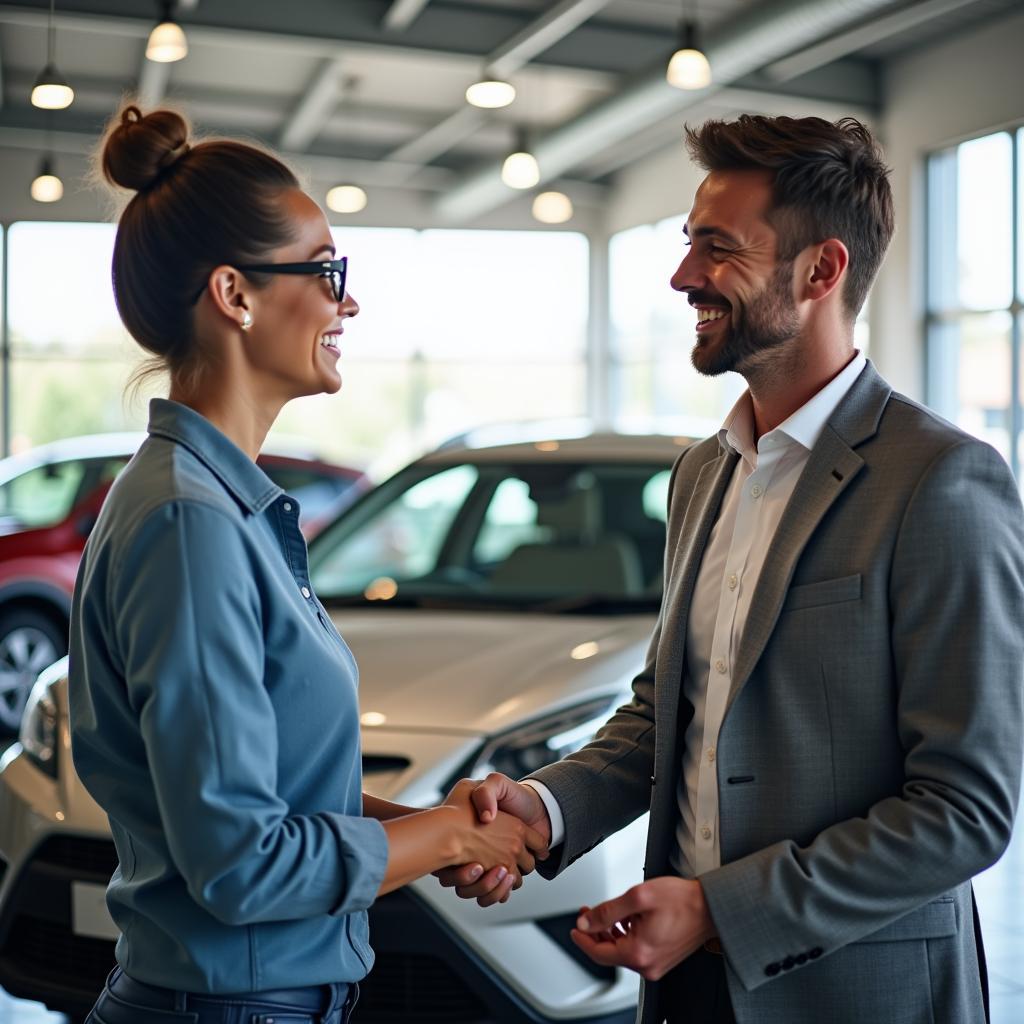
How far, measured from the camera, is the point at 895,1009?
1672 mm

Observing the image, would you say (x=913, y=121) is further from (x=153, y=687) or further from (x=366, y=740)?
(x=153, y=687)

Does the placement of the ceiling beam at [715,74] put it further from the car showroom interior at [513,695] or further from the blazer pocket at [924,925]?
the blazer pocket at [924,925]

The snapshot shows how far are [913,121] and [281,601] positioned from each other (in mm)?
11444

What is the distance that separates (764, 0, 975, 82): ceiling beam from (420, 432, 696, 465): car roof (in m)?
6.11

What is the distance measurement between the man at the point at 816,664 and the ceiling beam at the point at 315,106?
36.0ft

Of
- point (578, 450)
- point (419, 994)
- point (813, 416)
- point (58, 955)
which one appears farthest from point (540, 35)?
point (813, 416)

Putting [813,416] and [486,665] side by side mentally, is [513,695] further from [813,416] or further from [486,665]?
[813,416]

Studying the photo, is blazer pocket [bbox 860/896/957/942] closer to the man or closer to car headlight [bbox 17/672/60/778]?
the man

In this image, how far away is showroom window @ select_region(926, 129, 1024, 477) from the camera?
1091 centimetres

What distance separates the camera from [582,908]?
1.83 m

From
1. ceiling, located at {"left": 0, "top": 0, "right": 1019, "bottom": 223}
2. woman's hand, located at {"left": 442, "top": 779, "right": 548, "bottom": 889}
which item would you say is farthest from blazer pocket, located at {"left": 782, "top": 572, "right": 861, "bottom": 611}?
ceiling, located at {"left": 0, "top": 0, "right": 1019, "bottom": 223}

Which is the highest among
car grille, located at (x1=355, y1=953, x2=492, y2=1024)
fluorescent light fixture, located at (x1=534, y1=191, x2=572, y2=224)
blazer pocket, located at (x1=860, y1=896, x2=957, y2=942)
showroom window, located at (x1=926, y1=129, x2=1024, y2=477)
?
fluorescent light fixture, located at (x1=534, y1=191, x2=572, y2=224)

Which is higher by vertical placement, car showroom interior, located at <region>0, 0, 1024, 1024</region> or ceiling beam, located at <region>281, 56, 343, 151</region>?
ceiling beam, located at <region>281, 56, 343, 151</region>

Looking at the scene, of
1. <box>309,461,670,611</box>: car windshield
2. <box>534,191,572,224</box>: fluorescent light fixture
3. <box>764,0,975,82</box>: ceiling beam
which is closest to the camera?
<box>309,461,670,611</box>: car windshield
